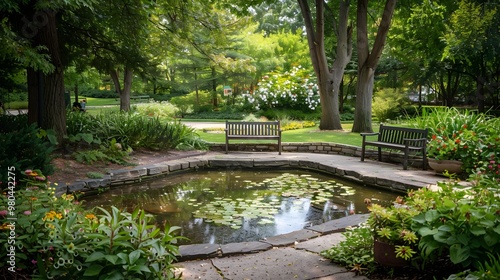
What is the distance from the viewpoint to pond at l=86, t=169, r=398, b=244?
18.7 feet

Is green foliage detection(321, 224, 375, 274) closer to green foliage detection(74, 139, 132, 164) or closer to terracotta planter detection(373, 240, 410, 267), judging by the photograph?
terracotta planter detection(373, 240, 410, 267)

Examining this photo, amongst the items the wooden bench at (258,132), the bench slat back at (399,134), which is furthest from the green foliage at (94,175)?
the bench slat back at (399,134)

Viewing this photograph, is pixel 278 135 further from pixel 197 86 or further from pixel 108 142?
pixel 197 86

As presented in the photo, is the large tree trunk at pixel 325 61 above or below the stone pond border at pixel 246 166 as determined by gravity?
above

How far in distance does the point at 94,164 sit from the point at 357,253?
21.9 feet

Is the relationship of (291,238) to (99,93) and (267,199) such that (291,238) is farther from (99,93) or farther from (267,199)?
(99,93)

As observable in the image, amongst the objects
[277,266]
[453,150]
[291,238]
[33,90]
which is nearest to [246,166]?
[453,150]

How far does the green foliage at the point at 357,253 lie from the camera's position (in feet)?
12.2

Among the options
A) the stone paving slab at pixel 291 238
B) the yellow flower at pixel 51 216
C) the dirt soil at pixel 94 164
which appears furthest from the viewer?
the dirt soil at pixel 94 164

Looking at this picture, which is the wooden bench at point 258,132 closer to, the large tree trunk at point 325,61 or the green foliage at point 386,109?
the large tree trunk at point 325,61

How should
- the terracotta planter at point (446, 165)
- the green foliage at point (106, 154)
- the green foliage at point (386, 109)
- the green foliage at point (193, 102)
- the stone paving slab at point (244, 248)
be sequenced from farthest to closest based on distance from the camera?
the green foliage at point (193, 102), the green foliage at point (386, 109), the green foliage at point (106, 154), the terracotta planter at point (446, 165), the stone paving slab at point (244, 248)

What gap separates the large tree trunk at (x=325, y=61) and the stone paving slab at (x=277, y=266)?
423 inches

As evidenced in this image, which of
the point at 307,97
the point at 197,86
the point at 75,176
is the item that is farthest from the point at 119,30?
the point at 197,86

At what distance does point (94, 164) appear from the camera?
29.7ft
